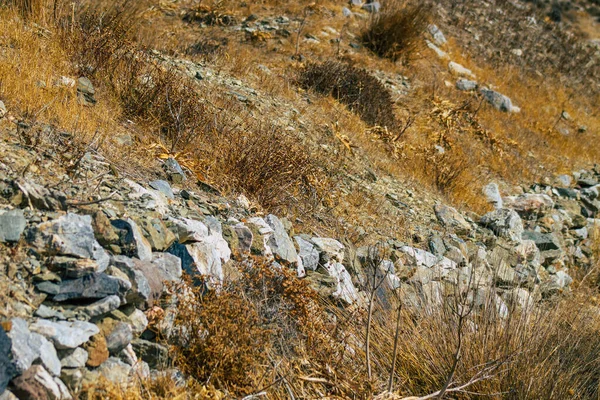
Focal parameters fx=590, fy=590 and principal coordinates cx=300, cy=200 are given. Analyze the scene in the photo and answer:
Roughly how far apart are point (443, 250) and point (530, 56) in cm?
964

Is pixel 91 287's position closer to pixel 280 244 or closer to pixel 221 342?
pixel 221 342

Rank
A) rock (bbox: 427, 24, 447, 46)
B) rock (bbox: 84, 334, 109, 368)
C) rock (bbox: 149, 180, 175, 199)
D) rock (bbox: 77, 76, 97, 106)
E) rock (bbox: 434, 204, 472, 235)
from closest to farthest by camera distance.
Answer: rock (bbox: 84, 334, 109, 368)
rock (bbox: 149, 180, 175, 199)
rock (bbox: 77, 76, 97, 106)
rock (bbox: 434, 204, 472, 235)
rock (bbox: 427, 24, 447, 46)

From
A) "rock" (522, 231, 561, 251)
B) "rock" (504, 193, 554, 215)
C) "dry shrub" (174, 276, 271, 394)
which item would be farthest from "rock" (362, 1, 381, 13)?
"dry shrub" (174, 276, 271, 394)

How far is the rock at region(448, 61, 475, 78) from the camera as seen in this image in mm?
10562

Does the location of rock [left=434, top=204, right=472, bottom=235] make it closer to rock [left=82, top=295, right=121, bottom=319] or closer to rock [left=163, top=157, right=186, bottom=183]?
rock [left=163, top=157, right=186, bottom=183]

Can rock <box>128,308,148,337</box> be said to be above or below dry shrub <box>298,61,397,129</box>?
above

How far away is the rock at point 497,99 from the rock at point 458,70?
20.1 inches

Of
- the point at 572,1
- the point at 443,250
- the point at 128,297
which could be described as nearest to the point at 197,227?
the point at 128,297

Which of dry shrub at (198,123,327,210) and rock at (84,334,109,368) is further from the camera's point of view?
dry shrub at (198,123,327,210)

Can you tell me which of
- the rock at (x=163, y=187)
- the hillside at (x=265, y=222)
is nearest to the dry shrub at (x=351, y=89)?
the hillside at (x=265, y=222)

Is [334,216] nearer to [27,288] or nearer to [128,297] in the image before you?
[128,297]

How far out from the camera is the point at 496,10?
14.8 metres

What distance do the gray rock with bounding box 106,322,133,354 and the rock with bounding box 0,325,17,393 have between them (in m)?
0.46

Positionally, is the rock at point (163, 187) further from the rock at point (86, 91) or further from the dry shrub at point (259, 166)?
the rock at point (86, 91)
